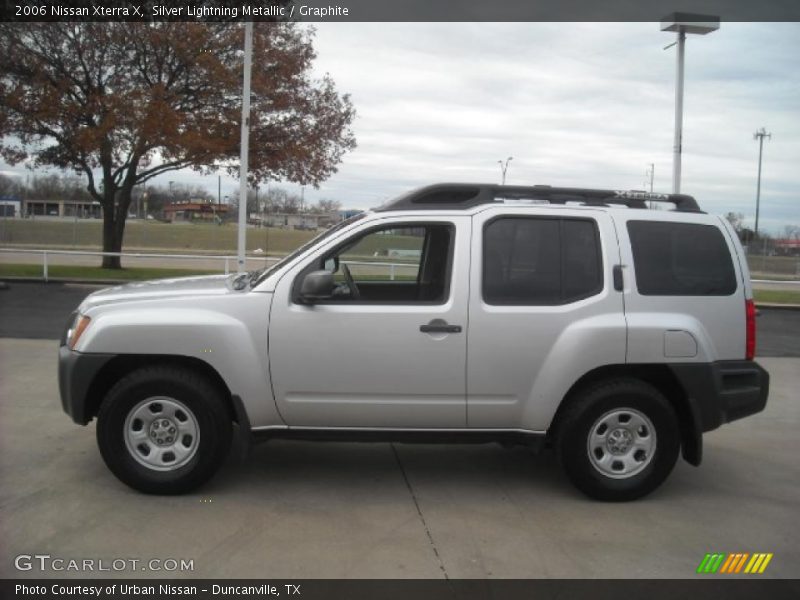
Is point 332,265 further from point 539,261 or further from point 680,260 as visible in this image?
point 680,260

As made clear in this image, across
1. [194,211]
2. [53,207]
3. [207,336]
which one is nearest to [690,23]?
[207,336]

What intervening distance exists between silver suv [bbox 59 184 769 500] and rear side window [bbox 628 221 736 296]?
12 mm

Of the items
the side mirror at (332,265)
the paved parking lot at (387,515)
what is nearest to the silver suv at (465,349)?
the side mirror at (332,265)

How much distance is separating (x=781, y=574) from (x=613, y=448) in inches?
49.7

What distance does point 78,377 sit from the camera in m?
4.82

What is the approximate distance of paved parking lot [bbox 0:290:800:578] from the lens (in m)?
4.07

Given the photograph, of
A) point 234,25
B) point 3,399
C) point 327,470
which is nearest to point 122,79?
point 234,25

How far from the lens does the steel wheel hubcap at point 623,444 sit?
197 inches

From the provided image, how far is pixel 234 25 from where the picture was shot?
2022 cm

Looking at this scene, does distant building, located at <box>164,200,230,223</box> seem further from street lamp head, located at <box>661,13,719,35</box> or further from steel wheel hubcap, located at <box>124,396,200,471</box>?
steel wheel hubcap, located at <box>124,396,200,471</box>

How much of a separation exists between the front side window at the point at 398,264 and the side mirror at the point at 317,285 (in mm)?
170

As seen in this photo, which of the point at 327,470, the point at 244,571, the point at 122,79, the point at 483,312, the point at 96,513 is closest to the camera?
the point at 244,571

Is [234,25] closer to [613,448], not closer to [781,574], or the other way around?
[613,448]

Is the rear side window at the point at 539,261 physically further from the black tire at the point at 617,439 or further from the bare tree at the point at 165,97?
the bare tree at the point at 165,97
